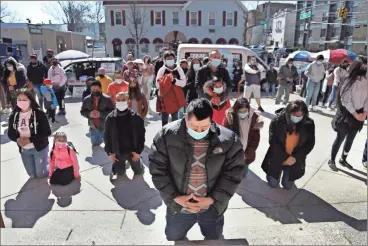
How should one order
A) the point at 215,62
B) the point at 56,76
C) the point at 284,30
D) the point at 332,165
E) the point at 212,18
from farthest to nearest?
1. the point at 284,30
2. the point at 212,18
3. the point at 56,76
4. the point at 215,62
5. the point at 332,165

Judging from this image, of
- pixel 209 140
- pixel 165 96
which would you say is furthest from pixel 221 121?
pixel 209 140

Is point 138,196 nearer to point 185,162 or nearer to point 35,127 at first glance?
point 35,127

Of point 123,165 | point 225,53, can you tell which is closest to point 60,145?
point 123,165

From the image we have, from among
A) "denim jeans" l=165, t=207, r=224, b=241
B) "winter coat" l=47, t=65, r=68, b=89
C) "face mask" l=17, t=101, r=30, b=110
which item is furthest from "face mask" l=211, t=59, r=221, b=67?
"winter coat" l=47, t=65, r=68, b=89

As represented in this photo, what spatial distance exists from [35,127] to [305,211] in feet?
12.5

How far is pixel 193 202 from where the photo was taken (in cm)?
240

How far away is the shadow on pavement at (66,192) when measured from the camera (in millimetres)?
3842

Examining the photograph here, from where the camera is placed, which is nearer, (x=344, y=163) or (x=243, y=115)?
(x=243, y=115)

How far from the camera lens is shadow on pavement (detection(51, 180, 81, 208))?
384 cm

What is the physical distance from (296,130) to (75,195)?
3.08 meters

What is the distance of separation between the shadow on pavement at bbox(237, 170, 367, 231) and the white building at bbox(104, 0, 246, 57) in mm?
28634

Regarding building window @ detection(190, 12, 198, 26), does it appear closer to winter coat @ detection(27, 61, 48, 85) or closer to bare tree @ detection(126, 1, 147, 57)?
bare tree @ detection(126, 1, 147, 57)

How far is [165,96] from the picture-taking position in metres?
5.87

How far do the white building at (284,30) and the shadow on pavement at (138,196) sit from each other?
55627 millimetres
